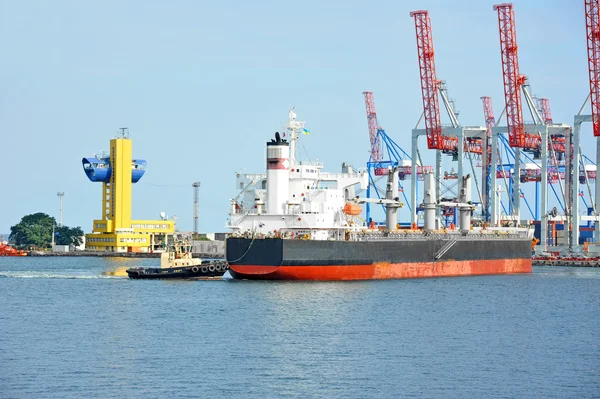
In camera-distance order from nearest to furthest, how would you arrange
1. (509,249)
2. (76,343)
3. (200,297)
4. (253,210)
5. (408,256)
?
(76,343)
(200,297)
(253,210)
(408,256)
(509,249)

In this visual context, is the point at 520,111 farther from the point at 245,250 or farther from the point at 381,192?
the point at 245,250

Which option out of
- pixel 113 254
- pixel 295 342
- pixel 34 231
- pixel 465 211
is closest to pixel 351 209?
pixel 465 211

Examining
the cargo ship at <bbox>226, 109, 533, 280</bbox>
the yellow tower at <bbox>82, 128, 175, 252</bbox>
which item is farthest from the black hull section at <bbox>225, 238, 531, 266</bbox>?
the yellow tower at <bbox>82, 128, 175, 252</bbox>

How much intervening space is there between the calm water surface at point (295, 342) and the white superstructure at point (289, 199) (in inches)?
131

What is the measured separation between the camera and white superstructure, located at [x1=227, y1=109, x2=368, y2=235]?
52.5 meters

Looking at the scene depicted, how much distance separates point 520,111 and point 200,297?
155 feet

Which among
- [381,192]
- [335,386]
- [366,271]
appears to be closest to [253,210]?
[366,271]

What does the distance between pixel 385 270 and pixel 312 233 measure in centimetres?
603

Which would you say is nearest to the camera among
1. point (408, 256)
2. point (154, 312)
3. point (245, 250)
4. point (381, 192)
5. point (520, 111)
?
point (154, 312)

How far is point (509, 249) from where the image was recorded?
228 ft

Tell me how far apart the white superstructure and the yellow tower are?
2388 inches

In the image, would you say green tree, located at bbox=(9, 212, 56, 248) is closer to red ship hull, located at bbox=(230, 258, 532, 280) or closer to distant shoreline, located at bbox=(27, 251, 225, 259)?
distant shoreline, located at bbox=(27, 251, 225, 259)

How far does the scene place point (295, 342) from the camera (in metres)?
32.9

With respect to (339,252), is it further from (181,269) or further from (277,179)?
(181,269)
